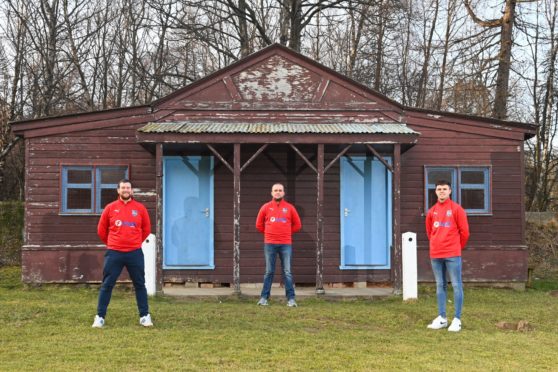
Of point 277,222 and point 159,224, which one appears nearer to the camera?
point 277,222

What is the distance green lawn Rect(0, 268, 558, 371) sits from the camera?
551 cm

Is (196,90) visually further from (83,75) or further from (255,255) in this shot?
(83,75)

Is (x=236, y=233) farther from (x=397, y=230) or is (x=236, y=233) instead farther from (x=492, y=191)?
(x=492, y=191)

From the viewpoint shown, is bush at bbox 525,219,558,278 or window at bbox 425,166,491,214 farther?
bush at bbox 525,219,558,278

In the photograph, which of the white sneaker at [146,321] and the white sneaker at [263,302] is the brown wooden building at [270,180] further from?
the white sneaker at [146,321]

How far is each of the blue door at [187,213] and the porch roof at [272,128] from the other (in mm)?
881

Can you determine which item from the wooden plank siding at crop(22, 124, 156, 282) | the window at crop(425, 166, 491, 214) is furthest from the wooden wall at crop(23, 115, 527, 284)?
the window at crop(425, 166, 491, 214)

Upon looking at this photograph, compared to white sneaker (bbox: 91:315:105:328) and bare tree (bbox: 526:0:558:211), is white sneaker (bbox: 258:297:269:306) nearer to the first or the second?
white sneaker (bbox: 91:315:105:328)

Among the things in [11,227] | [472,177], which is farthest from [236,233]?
[11,227]

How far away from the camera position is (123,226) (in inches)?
275

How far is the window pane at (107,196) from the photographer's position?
1099 centimetres

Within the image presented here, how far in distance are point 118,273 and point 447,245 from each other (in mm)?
3892

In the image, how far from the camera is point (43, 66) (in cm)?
2356

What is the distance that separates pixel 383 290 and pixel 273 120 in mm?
3634
